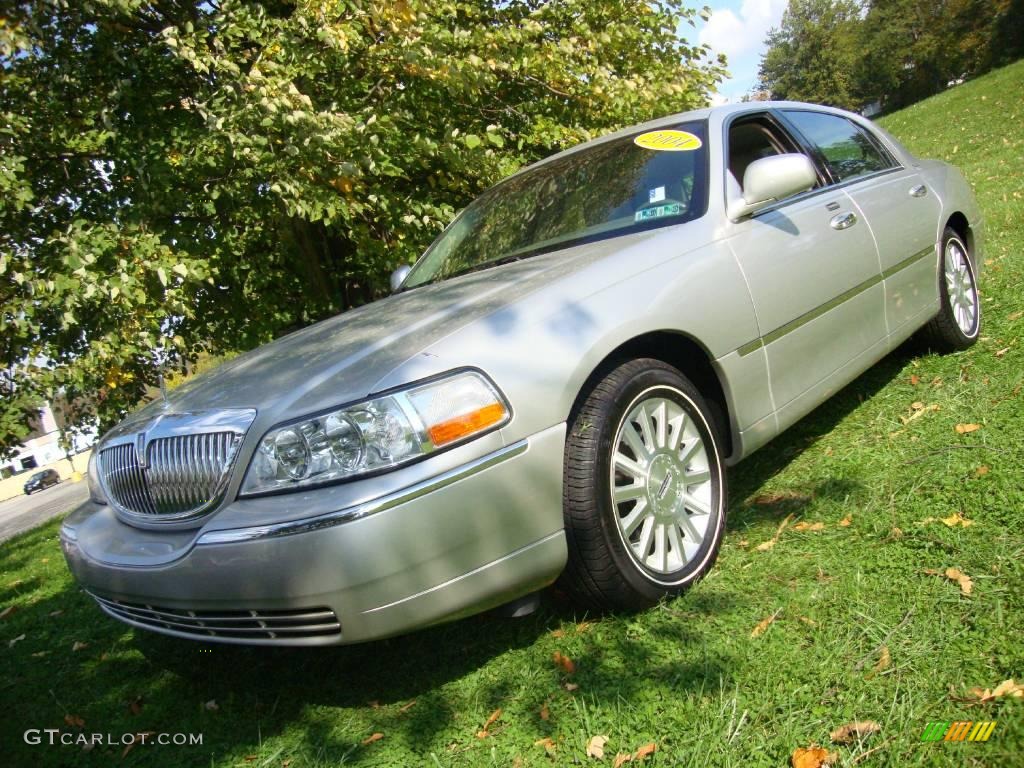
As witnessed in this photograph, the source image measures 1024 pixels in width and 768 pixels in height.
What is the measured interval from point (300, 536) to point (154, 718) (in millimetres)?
1383

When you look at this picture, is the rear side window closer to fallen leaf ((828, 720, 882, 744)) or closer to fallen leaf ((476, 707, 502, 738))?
fallen leaf ((828, 720, 882, 744))

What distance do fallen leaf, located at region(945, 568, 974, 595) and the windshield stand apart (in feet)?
4.90

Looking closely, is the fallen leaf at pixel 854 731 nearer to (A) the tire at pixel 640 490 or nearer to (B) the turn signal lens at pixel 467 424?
(A) the tire at pixel 640 490

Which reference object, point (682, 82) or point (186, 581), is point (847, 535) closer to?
point (186, 581)

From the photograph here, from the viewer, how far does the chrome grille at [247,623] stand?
2133 millimetres

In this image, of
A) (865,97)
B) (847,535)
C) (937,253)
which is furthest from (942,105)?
(865,97)

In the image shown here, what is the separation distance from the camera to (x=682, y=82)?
264 inches

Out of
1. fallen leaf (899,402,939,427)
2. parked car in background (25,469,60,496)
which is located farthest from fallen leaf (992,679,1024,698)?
parked car in background (25,469,60,496)

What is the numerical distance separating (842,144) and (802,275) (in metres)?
1.30

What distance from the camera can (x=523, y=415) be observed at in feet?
7.43

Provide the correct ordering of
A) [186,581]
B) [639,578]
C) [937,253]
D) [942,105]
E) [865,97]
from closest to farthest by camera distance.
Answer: [186,581] → [639,578] → [937,253] → [942,105] → [865,97]

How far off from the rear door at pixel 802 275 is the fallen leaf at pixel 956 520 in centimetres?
66

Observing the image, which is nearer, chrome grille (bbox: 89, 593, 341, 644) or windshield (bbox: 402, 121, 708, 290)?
chrome grille (bbox: 89, 593, 341, 644)

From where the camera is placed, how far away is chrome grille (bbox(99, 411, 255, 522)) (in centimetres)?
228
